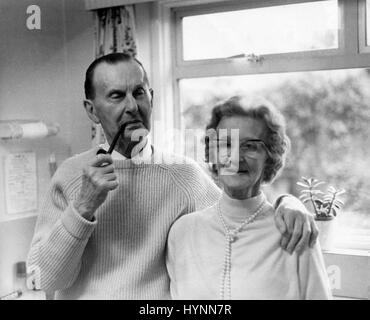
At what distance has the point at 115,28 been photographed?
82cm

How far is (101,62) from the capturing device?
77 cm

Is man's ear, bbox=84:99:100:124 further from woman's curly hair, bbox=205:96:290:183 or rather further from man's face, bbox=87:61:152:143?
woman's curly hair, bbox=205:96:290:183

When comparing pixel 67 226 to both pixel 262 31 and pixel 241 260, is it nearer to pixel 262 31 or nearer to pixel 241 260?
pixel 241 260

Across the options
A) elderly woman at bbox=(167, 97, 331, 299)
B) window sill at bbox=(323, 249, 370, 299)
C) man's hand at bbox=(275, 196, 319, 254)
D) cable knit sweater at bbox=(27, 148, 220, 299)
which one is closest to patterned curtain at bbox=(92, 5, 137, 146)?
cable knit sweater at bbox=(27, 148, 220, 299)

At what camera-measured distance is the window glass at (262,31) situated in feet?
2.55

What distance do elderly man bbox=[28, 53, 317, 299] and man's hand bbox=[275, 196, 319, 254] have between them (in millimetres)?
122

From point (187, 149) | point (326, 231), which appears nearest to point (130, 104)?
point (187, 149)

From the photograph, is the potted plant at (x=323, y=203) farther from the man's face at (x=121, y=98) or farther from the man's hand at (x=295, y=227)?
the man's face at (x=121, y=98)

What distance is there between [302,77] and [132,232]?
15.3 inches

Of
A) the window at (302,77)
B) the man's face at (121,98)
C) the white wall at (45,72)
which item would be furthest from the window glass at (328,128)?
the white wall at (45,72)

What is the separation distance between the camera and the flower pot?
0.72 m
